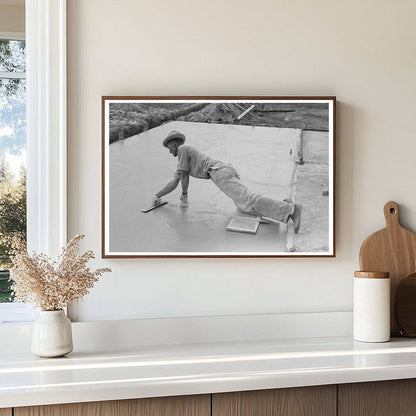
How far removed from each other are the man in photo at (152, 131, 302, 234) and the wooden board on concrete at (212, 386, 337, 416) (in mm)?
625

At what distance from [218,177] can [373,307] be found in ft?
2.34

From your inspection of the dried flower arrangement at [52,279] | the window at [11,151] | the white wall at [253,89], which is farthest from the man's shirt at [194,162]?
the window at [11,151]

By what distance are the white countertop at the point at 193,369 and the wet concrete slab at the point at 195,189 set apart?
0.36 meters

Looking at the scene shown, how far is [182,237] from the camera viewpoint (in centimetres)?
205

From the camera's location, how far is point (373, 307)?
6.54 feet

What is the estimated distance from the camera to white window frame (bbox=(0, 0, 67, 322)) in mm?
1992

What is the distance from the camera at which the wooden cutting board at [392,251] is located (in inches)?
83.9

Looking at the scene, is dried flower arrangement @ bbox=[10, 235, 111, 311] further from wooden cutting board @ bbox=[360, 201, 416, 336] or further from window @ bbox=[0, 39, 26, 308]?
wooden cutting board @ bbox=[360, 201, 416, 336]

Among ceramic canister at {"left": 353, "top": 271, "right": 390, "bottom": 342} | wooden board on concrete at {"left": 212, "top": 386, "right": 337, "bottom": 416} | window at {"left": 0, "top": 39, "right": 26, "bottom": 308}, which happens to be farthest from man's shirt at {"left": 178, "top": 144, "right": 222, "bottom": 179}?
wooden board on concrete at {"left": 212, "top": 386, "right": 337, "bottom": 416}

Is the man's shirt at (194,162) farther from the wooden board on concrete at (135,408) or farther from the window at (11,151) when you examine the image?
the wooden board on concrete at (135,408)

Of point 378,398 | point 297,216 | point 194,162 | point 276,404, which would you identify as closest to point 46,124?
point 194,162

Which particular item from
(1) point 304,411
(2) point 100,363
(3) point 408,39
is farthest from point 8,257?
(3) point 408,39

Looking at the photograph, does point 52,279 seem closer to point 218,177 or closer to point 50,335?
point 50,335

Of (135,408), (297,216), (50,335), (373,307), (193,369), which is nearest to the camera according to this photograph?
(135,408)
